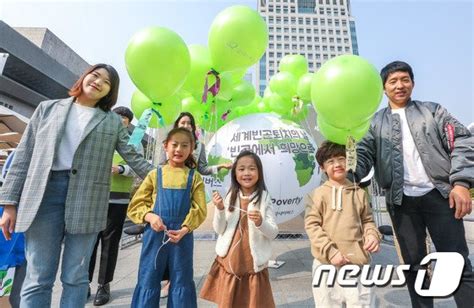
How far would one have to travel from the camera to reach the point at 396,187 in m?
1.74

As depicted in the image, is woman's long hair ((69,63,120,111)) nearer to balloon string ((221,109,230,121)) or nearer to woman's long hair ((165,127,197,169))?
woman's long hair ((165,127,197,169))

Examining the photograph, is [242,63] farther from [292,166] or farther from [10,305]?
[10,305]

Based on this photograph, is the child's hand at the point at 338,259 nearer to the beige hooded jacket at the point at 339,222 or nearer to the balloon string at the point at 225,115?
the beige hooded jacket at the point at 339,222

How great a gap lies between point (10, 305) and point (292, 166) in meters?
2.43

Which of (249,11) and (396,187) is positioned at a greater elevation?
(249,11)

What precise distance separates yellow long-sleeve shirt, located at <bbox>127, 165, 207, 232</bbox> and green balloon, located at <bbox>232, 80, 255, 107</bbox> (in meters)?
1.79

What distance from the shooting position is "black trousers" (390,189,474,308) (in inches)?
61.6

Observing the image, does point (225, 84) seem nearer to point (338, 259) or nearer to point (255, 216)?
point (255, 216)

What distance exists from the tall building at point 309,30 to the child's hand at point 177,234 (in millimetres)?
52312

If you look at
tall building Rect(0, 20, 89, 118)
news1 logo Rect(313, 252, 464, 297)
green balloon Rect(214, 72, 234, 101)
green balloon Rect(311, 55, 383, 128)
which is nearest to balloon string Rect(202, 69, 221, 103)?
green balloon Rect(214, 72, 234, 101)

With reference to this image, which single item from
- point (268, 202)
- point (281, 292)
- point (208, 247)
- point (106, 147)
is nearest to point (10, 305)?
point (106, 147)

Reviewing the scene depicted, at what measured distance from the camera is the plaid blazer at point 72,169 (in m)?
1.39

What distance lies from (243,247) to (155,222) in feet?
1.77

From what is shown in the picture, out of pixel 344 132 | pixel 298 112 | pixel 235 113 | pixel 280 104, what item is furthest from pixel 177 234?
pixel 280 104
